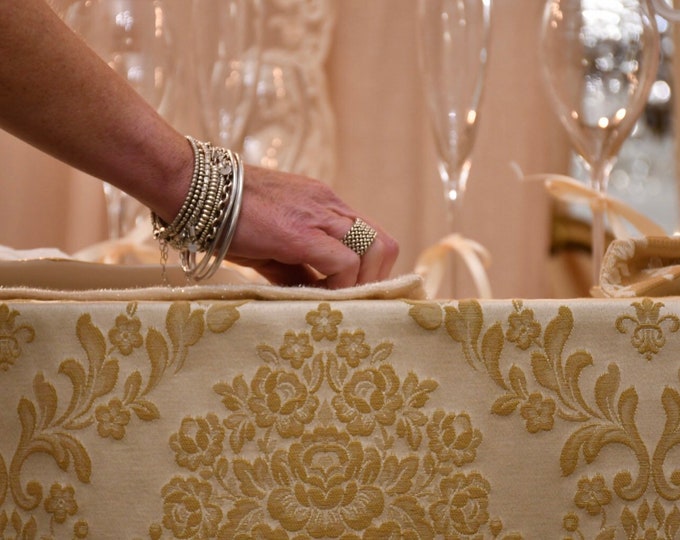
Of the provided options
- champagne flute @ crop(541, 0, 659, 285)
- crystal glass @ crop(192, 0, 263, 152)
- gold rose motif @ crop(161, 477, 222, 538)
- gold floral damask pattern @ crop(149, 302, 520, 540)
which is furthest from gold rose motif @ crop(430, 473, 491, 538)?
crystal glass @ crop(192, 0, 263, 152)

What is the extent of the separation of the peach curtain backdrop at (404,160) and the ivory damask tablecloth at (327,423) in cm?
74

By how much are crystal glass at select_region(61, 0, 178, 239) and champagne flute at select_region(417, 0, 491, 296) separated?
0.81ft

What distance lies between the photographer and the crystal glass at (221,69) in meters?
0.81

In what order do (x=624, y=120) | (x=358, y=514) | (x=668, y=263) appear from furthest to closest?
1. (x=624, y=120)
2. (x=668, y=263)
3. (x=358, y=514)

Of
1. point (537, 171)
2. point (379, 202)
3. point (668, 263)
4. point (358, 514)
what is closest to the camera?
point (358, 514)

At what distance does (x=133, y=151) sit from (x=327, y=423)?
172 mm

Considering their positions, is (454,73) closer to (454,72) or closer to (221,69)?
(454,72)

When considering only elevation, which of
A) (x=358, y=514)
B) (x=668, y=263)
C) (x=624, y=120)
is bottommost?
(x=358, y=514)

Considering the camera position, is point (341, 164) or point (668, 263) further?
point (341, 164)

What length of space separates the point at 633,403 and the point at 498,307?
79 millimetres

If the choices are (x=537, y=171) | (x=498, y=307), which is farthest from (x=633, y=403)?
(x=537, y=171)

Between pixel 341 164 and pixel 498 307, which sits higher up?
pixel 341 164

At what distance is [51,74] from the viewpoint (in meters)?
0.41

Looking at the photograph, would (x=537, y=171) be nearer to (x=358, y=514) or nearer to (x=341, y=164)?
(x=341, y=164)
